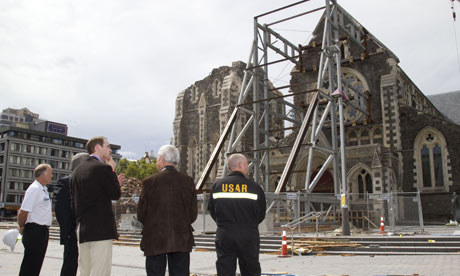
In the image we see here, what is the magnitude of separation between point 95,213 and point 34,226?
1970 mm

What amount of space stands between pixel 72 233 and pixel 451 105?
121 ft

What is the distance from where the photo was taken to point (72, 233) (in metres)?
5.81

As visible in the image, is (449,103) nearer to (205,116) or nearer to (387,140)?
(387,140)

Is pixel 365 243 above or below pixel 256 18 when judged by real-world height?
below

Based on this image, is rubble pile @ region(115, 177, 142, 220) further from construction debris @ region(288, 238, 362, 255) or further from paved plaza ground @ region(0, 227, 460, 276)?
construction debris @ region(288, 238, 362, 255)

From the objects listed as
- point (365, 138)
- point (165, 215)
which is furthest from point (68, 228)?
point (365, 138)

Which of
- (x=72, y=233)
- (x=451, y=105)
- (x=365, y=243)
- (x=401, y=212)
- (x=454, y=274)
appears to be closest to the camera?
(x=72, y=233)

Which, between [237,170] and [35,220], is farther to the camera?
[35,220]

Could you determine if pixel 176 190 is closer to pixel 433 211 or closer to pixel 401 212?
pixel 401 212

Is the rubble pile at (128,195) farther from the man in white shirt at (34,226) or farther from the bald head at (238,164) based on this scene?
the bald head at (238,164)

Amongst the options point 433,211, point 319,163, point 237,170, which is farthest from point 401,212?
point 237,170

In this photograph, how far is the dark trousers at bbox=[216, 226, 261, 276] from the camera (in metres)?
4.95

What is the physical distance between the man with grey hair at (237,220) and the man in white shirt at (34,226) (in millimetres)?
2721

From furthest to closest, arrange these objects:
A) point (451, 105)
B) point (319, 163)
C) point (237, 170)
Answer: point (451, 105), point (319, 163), point (237, 170)
